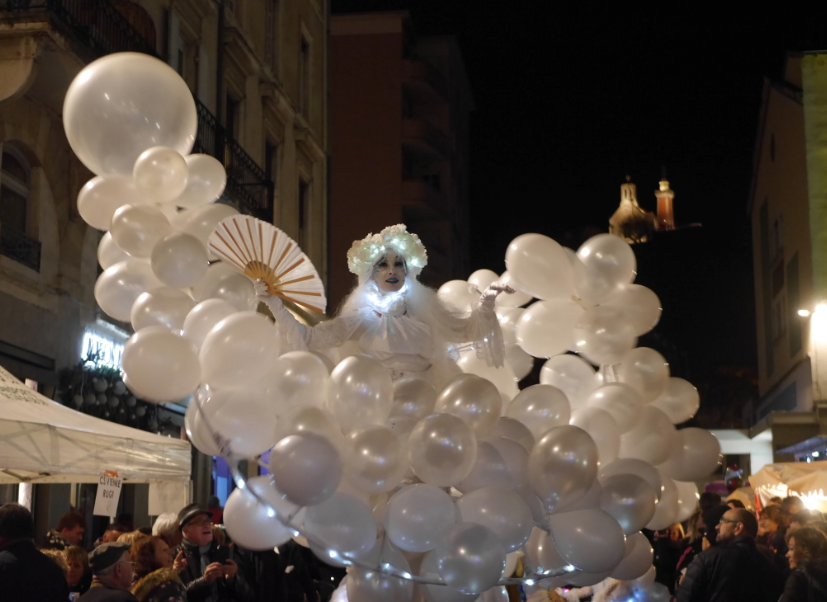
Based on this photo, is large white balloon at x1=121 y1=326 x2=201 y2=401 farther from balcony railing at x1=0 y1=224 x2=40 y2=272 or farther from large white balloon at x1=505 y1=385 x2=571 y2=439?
balcony railing at x1=0 y1=224 x2=40 y2=272

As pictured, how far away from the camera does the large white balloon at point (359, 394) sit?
423 cm

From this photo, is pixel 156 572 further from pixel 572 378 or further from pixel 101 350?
pixel 101 350

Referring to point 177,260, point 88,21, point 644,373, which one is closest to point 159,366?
point 177,260

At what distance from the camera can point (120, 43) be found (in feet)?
38.0

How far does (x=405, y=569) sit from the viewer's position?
4.37 metres

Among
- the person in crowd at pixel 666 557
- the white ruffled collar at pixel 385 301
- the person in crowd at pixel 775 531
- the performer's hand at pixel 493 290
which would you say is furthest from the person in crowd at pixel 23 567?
the person in crowd at pixel 666 557

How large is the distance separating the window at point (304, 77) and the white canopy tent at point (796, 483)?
12942 millimetres

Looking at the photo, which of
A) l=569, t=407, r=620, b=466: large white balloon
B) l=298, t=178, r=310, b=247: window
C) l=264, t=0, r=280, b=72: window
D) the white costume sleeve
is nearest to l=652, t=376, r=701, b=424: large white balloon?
l=569, t=407, r=620, b=466: large white balloon

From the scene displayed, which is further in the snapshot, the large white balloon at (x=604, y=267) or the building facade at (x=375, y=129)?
the building facade at (x=375, y=129)

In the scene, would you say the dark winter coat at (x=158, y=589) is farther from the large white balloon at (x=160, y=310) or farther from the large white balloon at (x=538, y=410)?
the large white balloon at (x=538, y=410)

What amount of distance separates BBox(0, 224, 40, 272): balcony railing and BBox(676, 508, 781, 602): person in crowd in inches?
289

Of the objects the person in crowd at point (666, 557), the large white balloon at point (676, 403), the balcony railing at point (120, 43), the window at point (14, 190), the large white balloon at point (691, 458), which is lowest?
the person in crowd at point (666, 557)

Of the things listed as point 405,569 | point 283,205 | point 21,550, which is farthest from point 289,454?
point 283,205

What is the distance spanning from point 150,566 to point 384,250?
215 cm
